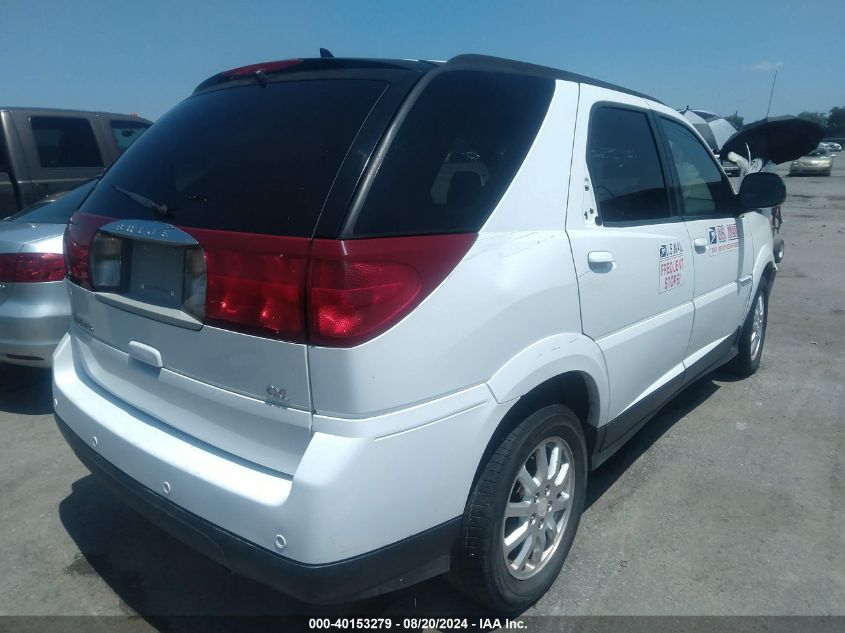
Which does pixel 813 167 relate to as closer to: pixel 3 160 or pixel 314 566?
pixel 3 160

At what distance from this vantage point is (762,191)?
385 cm

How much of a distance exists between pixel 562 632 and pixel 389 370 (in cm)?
133

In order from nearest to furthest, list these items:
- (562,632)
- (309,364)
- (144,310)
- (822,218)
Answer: (309,364) < (144,310) < (562,632) < (822,218)

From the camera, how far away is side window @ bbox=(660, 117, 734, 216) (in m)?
3.51

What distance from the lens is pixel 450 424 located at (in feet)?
6.18

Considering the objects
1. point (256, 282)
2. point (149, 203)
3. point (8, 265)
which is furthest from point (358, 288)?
point (8, 265)

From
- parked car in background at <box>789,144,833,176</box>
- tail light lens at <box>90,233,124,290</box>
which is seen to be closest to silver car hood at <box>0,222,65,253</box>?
tail light lens at <box>90,233,124,290</box>

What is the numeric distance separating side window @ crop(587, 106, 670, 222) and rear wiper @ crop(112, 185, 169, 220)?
5.21ft

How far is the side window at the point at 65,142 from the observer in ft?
23.0

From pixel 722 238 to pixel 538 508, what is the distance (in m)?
2.24

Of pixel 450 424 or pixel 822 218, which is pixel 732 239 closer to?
pixel 450 424

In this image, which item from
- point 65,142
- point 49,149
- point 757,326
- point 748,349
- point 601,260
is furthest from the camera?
point 65,142

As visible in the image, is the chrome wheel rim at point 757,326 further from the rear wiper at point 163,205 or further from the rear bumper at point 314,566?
the rear wiper at point 163,205

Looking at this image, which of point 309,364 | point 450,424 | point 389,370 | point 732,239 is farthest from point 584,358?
point 732,239
